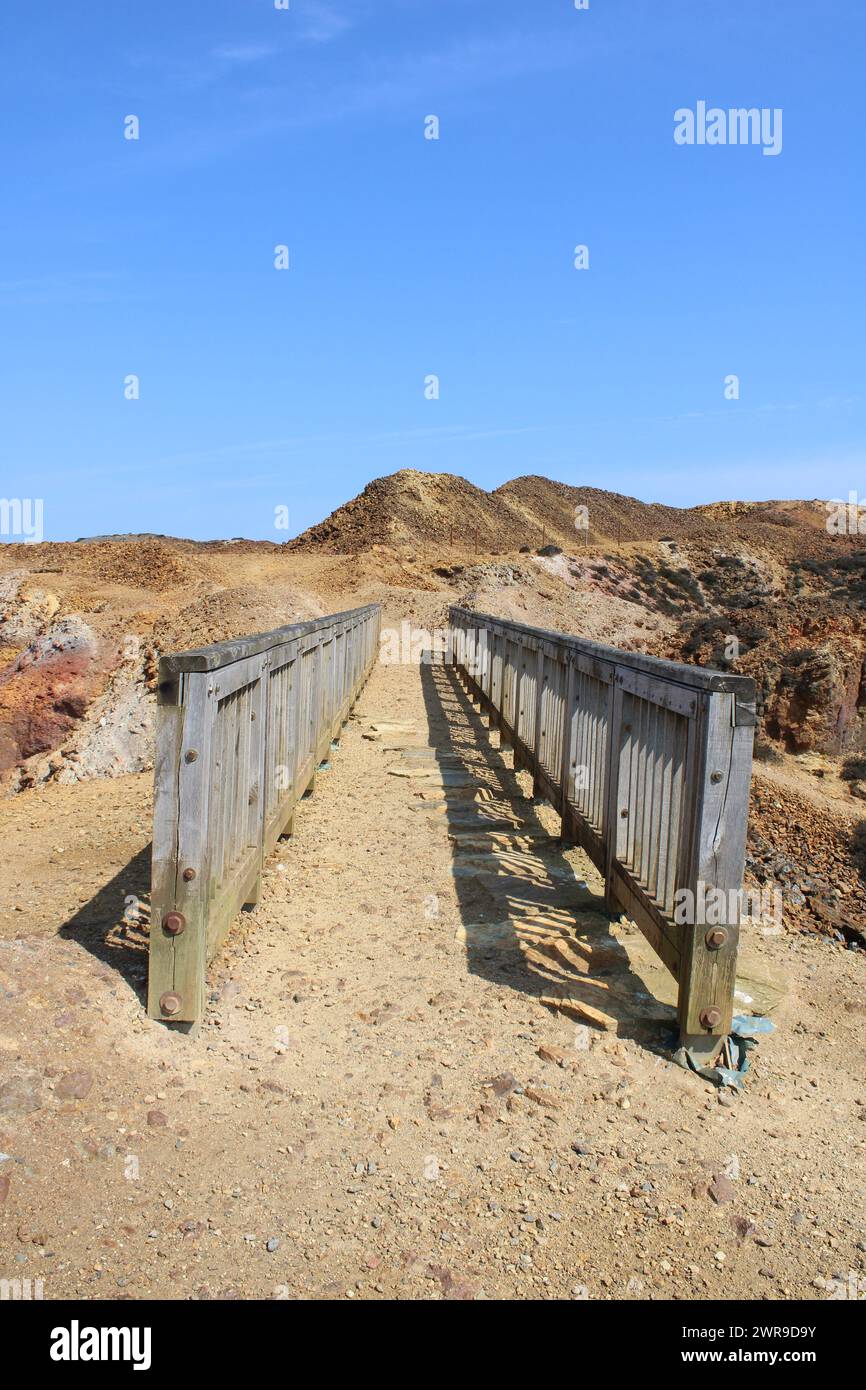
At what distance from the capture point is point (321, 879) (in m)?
5.62

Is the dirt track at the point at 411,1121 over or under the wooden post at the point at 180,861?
under

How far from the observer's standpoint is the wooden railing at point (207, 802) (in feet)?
11.6

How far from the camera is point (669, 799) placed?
394 centimetres

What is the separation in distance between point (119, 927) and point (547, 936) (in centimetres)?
205

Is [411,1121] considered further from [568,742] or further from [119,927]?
[568,742]

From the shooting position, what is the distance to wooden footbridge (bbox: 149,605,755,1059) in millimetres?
3480

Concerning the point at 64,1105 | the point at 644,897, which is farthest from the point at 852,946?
the point at 64,1105

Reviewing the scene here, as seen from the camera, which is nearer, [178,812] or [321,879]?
[178,812]

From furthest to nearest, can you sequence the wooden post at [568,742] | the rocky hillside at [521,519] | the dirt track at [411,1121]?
1. the rocky hillside at [521,519]
2. the wooden post at [568,742]
3. the dirt track at [411,1121]

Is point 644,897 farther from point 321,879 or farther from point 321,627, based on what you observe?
point 321,627

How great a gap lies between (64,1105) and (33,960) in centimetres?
96

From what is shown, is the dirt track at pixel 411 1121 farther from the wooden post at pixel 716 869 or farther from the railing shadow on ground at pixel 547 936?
the wooden post at pixel 716 869

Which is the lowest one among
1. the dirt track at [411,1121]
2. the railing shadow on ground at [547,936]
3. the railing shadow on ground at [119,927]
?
the dirt track at [411,1121]

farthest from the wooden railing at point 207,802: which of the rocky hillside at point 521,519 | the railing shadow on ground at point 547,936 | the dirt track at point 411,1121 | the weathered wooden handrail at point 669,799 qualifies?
the rocky hillside at point 521,519
